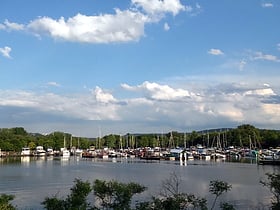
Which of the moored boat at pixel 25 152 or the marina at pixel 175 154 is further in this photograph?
the moored boat at pixel 25 152

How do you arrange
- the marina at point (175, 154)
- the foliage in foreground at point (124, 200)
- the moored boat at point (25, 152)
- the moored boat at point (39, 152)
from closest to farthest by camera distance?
the foliage in foreground at point (124, 200)
the marina at point (175, 154)
the moored boat at point (25, 152)
the moored boat at point (39, 152)

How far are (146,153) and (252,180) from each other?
273 feet

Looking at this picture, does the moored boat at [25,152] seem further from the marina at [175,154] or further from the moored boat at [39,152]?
the moored boat at [39,152]

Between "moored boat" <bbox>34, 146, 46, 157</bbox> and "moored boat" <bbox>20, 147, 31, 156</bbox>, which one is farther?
"moored boat" <bbox>34, 146, 46, 157</bbox>

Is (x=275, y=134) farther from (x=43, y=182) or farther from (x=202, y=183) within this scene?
(x=43, y=182)

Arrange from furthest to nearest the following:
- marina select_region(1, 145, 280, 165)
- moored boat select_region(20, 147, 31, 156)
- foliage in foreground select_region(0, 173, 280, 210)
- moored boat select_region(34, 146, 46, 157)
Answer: moored boat select_region(34, 146, 46, 157)
moored boat select_region(20, 147, 31, 156)
marina select_region(1, 145, 280, 165)
foliage in foreground select_region(0, 173, 280, 210)

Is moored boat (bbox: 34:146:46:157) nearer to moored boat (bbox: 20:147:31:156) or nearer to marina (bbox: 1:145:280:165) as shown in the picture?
marina (bbox: 1:145:280:165)

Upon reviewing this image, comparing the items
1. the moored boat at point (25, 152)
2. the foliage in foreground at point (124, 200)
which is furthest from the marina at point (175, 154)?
the foliage in foreground at point (124, 200)

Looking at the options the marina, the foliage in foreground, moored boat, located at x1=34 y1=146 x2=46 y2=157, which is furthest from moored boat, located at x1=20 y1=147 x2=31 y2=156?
the foliage in foreground

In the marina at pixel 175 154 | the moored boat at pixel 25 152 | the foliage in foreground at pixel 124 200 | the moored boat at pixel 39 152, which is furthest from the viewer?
the moored boat at pixel 39 152

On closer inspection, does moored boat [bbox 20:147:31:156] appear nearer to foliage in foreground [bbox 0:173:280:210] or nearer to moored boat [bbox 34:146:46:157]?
moored boat [bbox 34:146:46:157]

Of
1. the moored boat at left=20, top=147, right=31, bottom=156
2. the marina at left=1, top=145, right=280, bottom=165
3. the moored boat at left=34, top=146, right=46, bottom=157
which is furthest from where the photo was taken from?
the moored boat at left=34, top=146, right=46, bottom=157

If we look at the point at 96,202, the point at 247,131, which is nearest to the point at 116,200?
the point at 96,202

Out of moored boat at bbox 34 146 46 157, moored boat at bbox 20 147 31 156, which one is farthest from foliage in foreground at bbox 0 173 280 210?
moored boat at bbox 34 146 46 157
